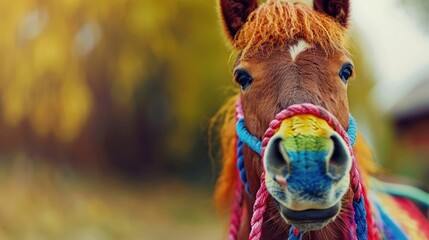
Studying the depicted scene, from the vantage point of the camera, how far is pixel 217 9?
2137 millimetres

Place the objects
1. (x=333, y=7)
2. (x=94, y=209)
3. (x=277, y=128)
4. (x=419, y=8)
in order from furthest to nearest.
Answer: (x=94, y=209)
(x=419, y=8)
(x=333, y=7)
(x=277, y=128)

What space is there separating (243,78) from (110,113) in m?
7.46

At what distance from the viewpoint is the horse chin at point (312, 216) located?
1.50 m

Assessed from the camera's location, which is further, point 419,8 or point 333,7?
point 419,8

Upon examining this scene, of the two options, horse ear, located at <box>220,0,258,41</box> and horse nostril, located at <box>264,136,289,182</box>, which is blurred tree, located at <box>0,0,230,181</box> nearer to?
horse ear, located at <box>220,0,258,41</box>

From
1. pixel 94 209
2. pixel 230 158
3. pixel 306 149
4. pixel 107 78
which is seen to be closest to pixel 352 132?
pixel 306 149

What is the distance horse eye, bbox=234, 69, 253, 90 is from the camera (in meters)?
1.88

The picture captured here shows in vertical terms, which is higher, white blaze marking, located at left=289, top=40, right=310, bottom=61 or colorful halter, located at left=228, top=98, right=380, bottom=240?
white blaze marking, located at left=289, top=40, right=310, bottom=61

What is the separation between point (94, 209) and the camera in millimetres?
8727

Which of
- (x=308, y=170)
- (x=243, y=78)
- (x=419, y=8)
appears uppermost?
(x=243, y=78)

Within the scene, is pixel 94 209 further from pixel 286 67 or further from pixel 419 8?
pixel 286 67

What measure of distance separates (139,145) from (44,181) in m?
1.80

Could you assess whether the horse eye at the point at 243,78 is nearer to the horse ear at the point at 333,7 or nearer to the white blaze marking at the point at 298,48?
the white blaze marking at the point at 298,48

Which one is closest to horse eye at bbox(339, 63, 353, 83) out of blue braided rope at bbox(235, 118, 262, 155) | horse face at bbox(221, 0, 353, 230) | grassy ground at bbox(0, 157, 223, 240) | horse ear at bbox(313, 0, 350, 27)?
horse face at bbox(221, 0, 353, 230)
